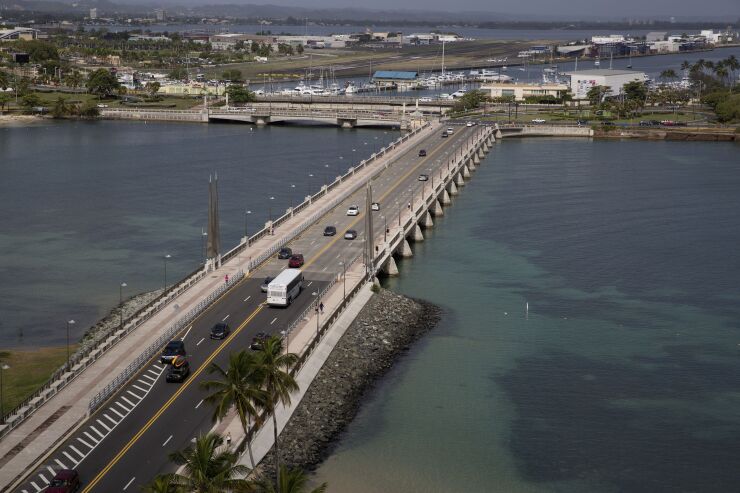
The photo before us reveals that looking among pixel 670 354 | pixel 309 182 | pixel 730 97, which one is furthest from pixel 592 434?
pixel 730 97

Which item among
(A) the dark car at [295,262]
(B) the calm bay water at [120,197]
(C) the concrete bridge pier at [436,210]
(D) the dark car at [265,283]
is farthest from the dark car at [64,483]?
(C) the concrete bridge pier at [436,210]

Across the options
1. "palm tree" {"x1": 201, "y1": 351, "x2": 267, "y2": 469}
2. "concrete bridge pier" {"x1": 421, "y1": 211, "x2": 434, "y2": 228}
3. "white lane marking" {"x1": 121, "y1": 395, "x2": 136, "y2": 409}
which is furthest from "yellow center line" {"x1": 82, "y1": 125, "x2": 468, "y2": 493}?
"concrete bridge pier" {"x1": 421, "y1": 211, "x2": 434, "y2": 228}

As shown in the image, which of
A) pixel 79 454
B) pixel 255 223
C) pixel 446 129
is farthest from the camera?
pixel 446 129

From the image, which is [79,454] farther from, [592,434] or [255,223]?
[255,223]

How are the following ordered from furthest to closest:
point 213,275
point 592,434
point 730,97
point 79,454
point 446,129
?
point 730,97 → point 446,129 → point 213,275 → point 592,434 → point 79,454

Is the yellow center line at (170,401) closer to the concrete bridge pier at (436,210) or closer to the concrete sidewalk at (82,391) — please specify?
the concrete sidewalk at (82,391)

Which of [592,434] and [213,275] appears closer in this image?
[592,434]
